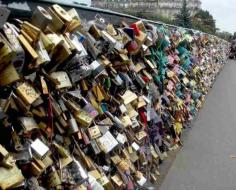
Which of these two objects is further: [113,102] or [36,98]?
[113,102]

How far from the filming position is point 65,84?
110 inches

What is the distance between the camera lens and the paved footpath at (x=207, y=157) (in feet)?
17.1

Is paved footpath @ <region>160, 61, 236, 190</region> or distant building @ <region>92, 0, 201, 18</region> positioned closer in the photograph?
paved footpath @ <region>160, 61, 236, 190</region>

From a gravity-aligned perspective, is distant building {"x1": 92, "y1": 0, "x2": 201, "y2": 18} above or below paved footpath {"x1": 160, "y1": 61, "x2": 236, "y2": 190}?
below

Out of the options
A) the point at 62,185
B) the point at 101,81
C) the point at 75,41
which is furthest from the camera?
the point at 101,81

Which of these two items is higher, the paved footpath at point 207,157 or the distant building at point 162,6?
the paved footpath at point 207,157

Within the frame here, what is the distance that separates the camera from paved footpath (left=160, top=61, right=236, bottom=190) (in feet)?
17.1

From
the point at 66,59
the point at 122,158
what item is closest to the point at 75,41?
the point at 66,59

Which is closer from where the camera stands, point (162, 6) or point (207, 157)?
point (207, 157)

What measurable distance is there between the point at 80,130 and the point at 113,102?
90cm

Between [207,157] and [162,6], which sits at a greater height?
[207,157]

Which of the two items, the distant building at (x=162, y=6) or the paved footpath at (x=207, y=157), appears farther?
the distant building at (x=162, y=6)

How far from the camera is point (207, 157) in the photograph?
6.30 metres

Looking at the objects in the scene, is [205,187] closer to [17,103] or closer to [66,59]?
[66,59]
